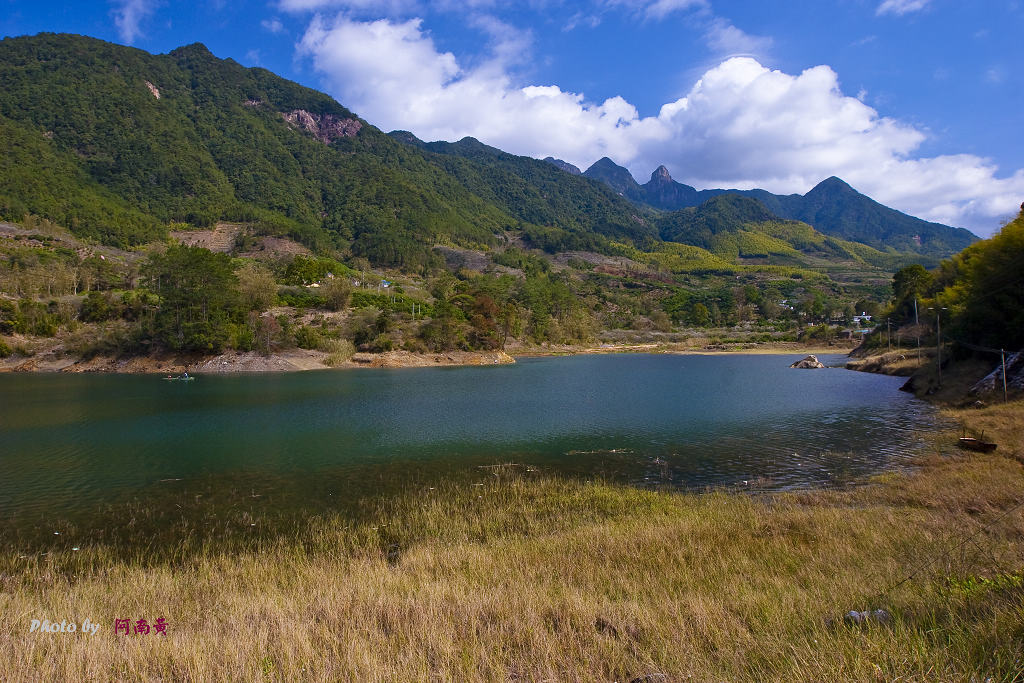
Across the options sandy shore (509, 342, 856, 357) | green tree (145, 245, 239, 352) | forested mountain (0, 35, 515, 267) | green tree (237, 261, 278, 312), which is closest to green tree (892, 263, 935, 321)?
sandy shore (509, 342, 856, 357)

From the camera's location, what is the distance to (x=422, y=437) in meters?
24.2

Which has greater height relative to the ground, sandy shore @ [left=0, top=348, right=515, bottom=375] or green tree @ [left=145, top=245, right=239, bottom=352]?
green tree @ [left=145, top=245, right=239, bottom=352]

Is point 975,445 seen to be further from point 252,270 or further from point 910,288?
point 252,270

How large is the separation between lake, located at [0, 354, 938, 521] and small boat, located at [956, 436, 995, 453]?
1.55m

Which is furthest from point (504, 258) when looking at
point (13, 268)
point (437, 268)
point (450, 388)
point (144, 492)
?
point (144, 492)

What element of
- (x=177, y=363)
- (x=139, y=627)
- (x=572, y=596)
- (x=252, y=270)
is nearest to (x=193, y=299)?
(x=177, y=363)

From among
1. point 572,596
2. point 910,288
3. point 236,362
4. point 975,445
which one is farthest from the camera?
point 910,288

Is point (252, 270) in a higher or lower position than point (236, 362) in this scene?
higher

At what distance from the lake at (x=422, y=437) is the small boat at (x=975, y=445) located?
1.55 metres

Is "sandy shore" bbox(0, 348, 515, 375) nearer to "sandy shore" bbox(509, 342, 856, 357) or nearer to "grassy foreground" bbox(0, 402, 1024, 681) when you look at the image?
"sandy shore" bbox(509, 342, 856, 357)

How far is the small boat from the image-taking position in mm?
17573

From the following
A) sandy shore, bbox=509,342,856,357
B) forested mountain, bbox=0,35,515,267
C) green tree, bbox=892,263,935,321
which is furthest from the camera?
forested mountain, bbox=0,35,515,267

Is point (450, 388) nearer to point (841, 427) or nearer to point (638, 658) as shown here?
point (841, 427)

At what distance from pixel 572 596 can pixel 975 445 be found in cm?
1875
